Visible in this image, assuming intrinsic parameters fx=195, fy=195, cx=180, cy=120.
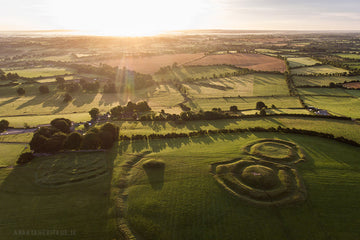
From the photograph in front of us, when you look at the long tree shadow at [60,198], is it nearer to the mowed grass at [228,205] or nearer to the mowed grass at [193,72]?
the mowed grass at [228,205]

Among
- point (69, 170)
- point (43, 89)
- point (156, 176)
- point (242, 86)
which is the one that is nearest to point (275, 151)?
point (156, 176)

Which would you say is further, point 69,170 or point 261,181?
point 69,170

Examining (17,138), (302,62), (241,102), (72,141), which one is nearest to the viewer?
(72,141)

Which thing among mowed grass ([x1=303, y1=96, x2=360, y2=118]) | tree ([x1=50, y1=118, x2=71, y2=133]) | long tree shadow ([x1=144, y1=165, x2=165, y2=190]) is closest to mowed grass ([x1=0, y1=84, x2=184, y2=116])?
tree ([x1=50, y1=118, x2=71, y2=133])

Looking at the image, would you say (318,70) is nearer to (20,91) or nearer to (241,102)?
(241,102)

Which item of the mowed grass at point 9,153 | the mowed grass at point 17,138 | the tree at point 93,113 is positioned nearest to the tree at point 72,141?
the mowed grass at point 9,153

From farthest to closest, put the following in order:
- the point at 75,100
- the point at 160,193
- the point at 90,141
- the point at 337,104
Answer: the point at 75,100
the point at 337,104
the point at 90,141
the point at 160,193

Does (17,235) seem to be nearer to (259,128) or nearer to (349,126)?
(259,128)
